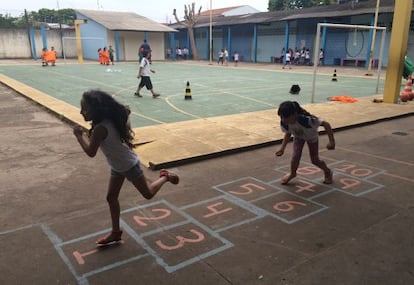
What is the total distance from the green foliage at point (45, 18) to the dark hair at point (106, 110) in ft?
168

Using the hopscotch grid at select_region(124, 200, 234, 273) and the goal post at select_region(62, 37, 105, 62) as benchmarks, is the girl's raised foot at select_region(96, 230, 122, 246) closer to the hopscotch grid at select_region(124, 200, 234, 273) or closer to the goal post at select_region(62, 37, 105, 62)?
the hopscotch grid at select_region(124, 200, 234, 273)

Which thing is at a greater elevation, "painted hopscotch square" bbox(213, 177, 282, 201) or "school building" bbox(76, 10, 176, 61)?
"school building" bbox(76, 10, 176, 61)

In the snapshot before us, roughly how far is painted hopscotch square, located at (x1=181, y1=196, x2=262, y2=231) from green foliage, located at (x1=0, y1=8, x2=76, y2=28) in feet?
166

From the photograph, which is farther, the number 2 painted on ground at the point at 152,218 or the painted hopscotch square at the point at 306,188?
the painted hopscotch square at the point at 306,188

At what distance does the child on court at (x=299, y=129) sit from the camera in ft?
14.9

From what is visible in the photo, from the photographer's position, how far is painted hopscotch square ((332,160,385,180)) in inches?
220

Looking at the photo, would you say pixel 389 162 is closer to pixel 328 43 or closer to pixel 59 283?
pixel 59 283

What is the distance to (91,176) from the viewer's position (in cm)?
553

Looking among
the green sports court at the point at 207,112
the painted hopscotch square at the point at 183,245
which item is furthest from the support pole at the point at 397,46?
the painted hopscotch square at the point at 183,245

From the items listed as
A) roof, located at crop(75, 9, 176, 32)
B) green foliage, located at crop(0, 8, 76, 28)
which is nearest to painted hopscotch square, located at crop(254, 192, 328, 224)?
roof, located at crop(75, 9, 176, 32)

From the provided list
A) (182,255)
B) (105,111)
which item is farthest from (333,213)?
(105,111)

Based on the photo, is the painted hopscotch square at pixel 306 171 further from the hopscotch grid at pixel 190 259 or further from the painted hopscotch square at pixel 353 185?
the hopscotch grid at pixel 190 259

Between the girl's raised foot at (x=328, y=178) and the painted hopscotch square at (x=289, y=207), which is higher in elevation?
the girl's raised foot at (x=328, y=178)

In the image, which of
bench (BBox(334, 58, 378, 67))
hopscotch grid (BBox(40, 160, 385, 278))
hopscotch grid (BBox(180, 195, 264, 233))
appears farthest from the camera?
bench (BBox(334, 58, 378, 67))
